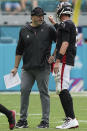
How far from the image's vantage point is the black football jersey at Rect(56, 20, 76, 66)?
9.80m

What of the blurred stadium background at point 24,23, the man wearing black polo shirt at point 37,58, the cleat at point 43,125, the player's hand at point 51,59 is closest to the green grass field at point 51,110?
the cleat at point 43,125

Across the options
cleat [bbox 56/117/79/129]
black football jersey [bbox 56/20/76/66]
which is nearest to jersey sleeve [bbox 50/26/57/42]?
black football jersey [bbox 56/20/76/66]

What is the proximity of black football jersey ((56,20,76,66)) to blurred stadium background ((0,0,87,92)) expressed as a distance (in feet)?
30.3

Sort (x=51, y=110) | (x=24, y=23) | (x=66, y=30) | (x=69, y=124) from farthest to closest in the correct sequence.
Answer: (x=24, y=23) → (x=51, y=110) → (x=69, y=124) → (x=66, y=30)

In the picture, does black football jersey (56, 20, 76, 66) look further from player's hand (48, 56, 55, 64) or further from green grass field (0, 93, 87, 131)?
green grass field (0, 93, 87, 131)

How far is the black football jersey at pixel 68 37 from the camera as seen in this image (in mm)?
9797

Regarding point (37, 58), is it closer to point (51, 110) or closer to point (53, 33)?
point (53, 33)

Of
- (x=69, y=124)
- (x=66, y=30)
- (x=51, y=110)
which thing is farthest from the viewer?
(x=51, y=110)

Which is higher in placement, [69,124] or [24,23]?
[69,124]

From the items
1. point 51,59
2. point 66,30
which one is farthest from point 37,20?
point 51,59

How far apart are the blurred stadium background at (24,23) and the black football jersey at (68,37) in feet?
Result: 30.3

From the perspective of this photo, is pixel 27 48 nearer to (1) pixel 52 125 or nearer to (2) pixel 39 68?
(2) pixel 39 68

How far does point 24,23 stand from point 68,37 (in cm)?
1562

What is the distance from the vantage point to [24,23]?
2534 centimetres
